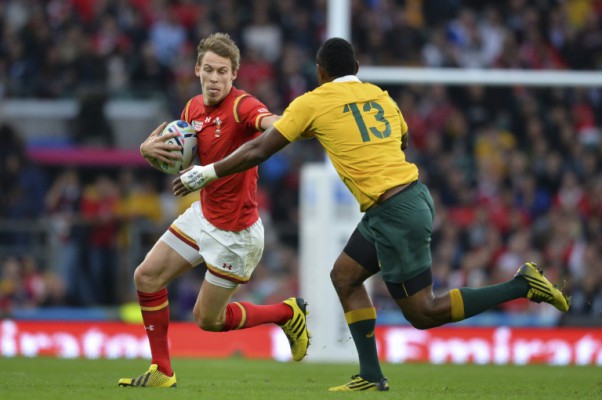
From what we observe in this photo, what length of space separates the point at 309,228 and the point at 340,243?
1.27 ft

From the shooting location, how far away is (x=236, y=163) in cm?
744

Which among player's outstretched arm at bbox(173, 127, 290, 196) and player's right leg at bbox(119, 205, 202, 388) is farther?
player's right leg at bbox(119, 205, 202, 388)

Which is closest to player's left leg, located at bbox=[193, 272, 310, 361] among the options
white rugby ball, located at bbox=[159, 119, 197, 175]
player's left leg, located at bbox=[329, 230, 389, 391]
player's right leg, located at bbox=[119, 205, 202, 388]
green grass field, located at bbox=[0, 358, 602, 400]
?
player's right leg, located at bbox=[119, 205, 202, 388]

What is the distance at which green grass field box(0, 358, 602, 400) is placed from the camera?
7.45m

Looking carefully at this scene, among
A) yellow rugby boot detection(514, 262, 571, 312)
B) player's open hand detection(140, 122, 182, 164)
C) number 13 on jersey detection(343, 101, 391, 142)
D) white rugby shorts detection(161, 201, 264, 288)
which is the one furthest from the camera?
white rugby shorts detection(161, 201, 264, 288)

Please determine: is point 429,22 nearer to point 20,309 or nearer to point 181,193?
point 20,309

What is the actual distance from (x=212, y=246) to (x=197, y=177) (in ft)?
2.87

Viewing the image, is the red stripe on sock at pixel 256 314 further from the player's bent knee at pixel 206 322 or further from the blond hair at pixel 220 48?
the blond hair at pixel 220 48

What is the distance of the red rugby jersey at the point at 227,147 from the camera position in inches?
319

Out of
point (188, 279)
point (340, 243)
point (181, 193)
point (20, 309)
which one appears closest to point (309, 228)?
point (340, 243)

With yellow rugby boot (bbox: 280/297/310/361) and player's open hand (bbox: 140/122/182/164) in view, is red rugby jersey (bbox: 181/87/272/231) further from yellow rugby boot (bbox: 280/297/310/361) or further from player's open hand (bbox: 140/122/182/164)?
yellow rugby boot (bbox: 280/297/310/361)

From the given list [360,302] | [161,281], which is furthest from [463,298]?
[161,281]

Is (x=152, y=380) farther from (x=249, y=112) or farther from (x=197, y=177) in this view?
(x=249, y=112)

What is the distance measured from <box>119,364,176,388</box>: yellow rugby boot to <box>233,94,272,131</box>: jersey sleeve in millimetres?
1684
